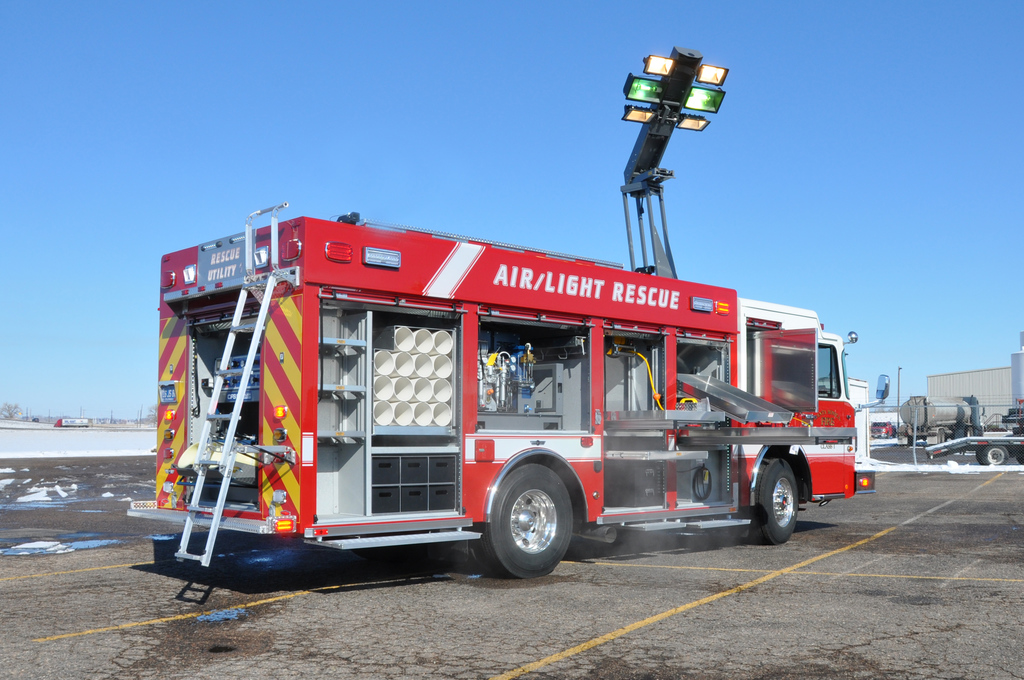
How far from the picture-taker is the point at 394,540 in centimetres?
750

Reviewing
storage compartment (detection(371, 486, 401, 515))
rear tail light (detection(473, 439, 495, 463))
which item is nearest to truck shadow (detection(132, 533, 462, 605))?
storage compartment (detection(371, 486, 401, 515))

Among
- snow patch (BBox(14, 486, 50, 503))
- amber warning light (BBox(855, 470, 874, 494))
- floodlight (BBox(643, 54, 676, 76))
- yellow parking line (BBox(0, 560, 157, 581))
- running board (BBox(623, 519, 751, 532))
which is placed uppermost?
floodlight (BBox(643, 54, 676, 76))

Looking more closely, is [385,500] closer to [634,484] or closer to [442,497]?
[442,497]

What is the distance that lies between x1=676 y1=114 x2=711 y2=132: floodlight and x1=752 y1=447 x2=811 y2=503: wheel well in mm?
4738

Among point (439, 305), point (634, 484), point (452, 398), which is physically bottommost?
point (634, 484)

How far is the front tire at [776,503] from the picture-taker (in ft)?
36.9

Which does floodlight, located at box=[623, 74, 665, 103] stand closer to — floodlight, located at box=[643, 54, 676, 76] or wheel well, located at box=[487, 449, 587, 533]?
floodlight, located at box=[643, 54, 676, 76]

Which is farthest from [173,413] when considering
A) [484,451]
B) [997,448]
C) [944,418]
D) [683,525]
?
[944,418]

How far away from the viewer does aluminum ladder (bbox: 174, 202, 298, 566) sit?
7.04 m

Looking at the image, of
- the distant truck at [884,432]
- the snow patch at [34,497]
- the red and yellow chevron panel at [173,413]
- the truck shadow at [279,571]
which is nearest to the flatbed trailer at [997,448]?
the snow patch at [34,497]

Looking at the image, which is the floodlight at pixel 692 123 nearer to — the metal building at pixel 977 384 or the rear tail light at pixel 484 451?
the rear tail light at pixel 484 451

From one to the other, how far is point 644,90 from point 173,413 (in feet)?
25.2

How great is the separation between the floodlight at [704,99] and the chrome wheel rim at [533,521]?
22.0 ft

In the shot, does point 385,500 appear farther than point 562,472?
No
